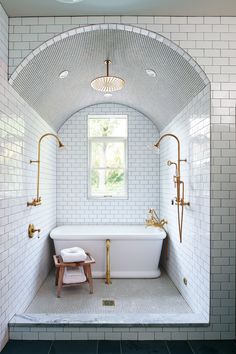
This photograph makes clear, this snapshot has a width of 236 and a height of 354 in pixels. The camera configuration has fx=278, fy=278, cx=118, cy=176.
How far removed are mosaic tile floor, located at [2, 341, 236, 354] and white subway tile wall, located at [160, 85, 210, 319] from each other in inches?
11.0

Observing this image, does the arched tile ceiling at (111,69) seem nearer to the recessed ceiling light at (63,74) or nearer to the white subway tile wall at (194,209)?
the recessed ceiling light at (63,74)

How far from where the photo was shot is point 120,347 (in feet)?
8.31

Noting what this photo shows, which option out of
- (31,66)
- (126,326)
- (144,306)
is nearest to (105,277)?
(144,306)

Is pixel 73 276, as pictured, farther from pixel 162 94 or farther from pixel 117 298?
pixel 162 94

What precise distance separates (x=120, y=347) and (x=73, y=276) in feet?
4.11

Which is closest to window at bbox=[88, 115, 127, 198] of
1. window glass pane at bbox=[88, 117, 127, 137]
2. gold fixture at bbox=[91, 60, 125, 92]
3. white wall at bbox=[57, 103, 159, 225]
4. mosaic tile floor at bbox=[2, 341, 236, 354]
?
window glass pane at bbox=[88, 117, 127, 137]

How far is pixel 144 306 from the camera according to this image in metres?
3.24

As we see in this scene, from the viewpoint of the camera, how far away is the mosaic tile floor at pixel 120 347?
247 centimetres

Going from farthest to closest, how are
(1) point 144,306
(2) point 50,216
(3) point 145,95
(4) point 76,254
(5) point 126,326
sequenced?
1. (2) point 50,216
2. (3) point 145,95
3. (4) point 76,254
4. (1) point 144,306
5. (5) point 126,326

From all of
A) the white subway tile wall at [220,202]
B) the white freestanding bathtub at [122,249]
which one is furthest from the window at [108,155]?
the white subway tile wall at [220,202]

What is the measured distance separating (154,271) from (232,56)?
3.10m

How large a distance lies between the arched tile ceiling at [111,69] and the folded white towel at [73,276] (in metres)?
2.17

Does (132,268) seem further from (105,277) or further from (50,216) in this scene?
(50,216)

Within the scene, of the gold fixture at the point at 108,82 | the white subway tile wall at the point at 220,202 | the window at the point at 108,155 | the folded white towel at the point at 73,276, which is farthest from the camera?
the window at the point at 108,155
